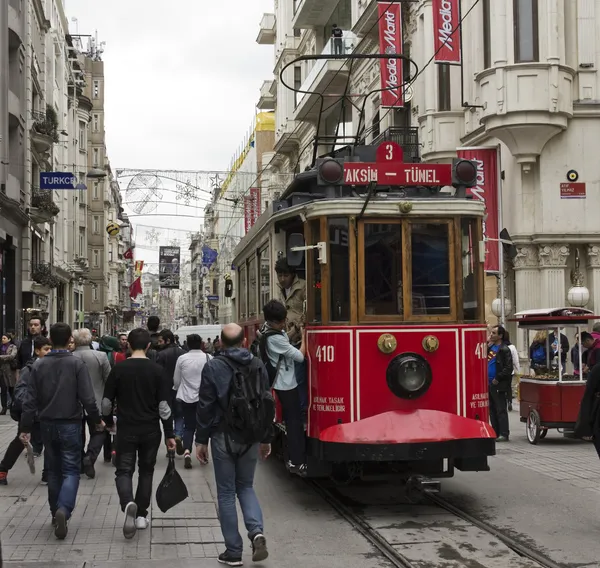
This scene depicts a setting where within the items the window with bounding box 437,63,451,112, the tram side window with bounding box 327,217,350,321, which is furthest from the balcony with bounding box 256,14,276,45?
the tram side window with bounding box 327,217,350,321

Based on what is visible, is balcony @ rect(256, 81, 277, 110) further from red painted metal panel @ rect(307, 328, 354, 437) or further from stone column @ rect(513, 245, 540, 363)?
red painted metal panel @ rect(307, 328, 354, 437)

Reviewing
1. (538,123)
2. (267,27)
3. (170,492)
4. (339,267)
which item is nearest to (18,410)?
(170,492)

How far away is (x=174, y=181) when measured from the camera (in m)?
39.9

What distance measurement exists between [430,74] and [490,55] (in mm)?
3208

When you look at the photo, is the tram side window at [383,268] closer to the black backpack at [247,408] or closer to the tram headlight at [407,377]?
the tram headlight at [407,377]

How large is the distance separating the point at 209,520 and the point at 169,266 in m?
81.5

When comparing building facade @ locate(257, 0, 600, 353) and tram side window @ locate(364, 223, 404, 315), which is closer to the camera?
tram side window @ locate(364, 223, 404, 315)

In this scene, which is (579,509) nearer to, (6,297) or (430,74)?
(430,74)

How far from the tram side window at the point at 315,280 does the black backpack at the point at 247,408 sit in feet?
7.00

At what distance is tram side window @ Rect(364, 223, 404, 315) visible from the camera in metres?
9.06

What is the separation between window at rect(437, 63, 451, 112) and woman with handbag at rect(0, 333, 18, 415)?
13.6 m

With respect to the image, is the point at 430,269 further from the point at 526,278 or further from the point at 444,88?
the point at 444,88

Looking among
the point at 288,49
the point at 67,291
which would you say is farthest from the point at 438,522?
the point at 67,291

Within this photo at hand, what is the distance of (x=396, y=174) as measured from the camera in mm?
9297
